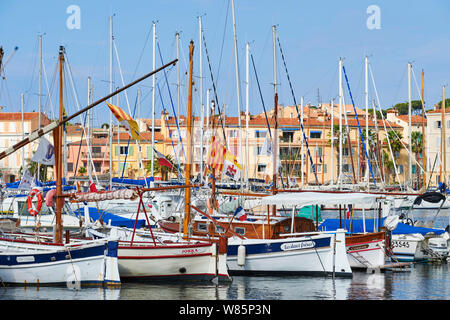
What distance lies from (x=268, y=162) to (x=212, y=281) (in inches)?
2542

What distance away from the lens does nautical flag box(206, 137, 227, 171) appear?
34500 mm

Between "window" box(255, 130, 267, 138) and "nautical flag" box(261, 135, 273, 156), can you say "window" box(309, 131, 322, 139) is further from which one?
"nautical flag" box(261, 135, 273, 156)

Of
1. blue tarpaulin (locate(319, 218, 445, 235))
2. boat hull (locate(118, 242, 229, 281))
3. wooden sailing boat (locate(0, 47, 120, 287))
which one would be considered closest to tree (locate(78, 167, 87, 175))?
blue tarpaulin (locate(319, 218, 445, 235))

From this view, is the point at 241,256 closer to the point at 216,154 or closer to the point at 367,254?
the point at 367,254

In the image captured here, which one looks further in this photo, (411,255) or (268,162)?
(268,162)

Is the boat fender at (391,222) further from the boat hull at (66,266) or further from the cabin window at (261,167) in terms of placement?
the cabin window at (261,167)

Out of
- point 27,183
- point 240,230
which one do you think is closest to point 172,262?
point 240,230

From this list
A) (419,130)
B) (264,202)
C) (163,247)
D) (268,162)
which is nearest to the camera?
(163,247)
